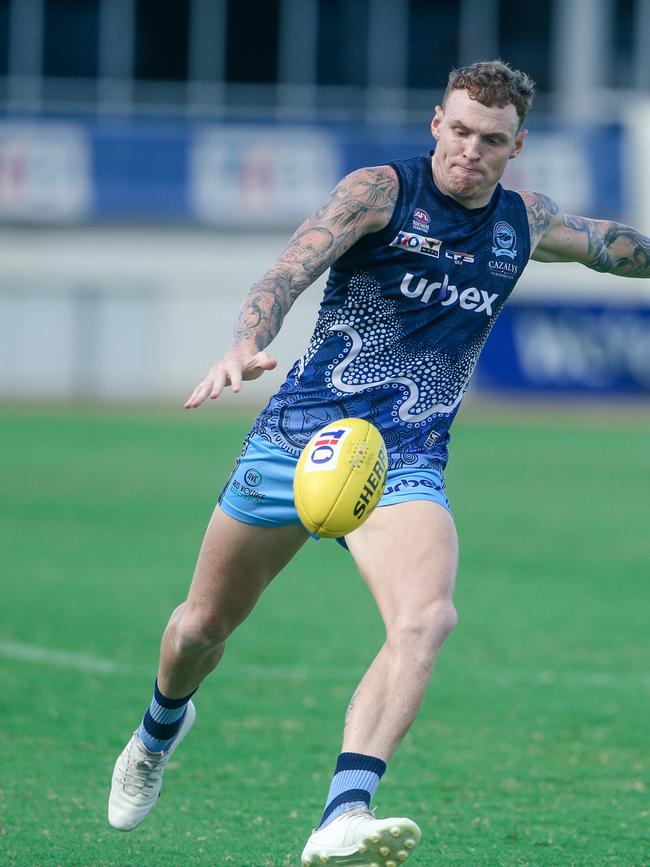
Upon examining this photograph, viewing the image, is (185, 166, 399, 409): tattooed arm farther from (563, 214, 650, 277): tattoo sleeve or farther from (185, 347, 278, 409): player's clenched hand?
(563, 214, 650, 277): tattoo sleeve

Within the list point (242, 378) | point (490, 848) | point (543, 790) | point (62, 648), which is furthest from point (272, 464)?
point (62, 648)

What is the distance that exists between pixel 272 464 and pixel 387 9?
33.1 metres

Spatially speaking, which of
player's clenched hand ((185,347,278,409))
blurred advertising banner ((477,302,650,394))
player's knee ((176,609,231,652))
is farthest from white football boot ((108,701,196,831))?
blurred advertising banner ((477,302,650,394))

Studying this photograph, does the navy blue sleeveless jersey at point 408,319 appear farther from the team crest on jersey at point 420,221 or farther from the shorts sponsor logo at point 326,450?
the shorts sponsor logo at point 326,450

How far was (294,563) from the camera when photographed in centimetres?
1298

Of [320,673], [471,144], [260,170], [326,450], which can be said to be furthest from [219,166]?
[326,450]

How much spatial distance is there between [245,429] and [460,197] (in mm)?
21858

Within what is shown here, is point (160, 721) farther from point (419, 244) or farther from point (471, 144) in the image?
point (471, 144)

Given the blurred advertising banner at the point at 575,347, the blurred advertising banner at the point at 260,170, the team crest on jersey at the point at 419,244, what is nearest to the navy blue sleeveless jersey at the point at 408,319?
the team crest on jersey at the point at 419,244

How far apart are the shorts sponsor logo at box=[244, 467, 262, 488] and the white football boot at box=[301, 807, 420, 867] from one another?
4.21 ft

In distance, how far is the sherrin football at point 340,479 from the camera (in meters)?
4.66

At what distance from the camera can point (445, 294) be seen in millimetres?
5227

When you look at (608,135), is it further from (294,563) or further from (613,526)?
(294,563)

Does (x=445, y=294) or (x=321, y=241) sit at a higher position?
(x=321, y=241)
